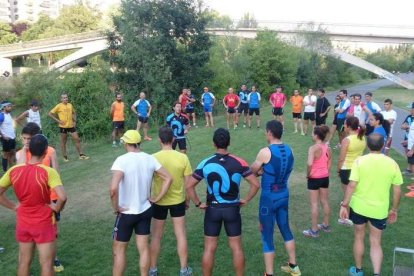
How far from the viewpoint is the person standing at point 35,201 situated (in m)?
4.01

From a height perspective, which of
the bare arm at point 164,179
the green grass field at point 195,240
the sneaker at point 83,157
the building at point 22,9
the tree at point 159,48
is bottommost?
the green grass field at point 195,240

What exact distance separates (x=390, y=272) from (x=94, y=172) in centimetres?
776

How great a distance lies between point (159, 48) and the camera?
21188 mm

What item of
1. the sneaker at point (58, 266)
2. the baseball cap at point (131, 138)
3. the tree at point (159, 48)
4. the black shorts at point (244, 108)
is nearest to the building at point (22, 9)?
the tree at point (159, 48)

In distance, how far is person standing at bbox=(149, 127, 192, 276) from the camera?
4.93 meters

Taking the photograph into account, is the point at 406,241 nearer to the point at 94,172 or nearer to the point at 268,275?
the point at 268,275

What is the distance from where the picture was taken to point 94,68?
21.6 metres

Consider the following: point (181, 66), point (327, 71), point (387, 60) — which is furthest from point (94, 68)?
point (387, 60)

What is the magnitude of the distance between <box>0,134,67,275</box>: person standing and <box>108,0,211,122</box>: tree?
17.2 metres

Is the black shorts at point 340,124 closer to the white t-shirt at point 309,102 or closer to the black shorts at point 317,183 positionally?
the white t-shirt at point 309,102

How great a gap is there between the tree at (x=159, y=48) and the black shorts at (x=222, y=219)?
17078mm

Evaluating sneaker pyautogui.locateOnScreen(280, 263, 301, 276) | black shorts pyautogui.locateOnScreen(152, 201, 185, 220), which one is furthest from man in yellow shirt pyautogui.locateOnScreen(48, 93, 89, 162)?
sneaker pyautogui.locateOnScreen(280, 263, 301, 276)

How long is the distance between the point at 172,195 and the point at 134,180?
0.70 meters

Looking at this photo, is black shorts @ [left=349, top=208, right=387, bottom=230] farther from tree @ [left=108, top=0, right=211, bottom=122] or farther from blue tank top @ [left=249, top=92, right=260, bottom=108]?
tree @ [left=108, top=0, right=211, bottom=122]
